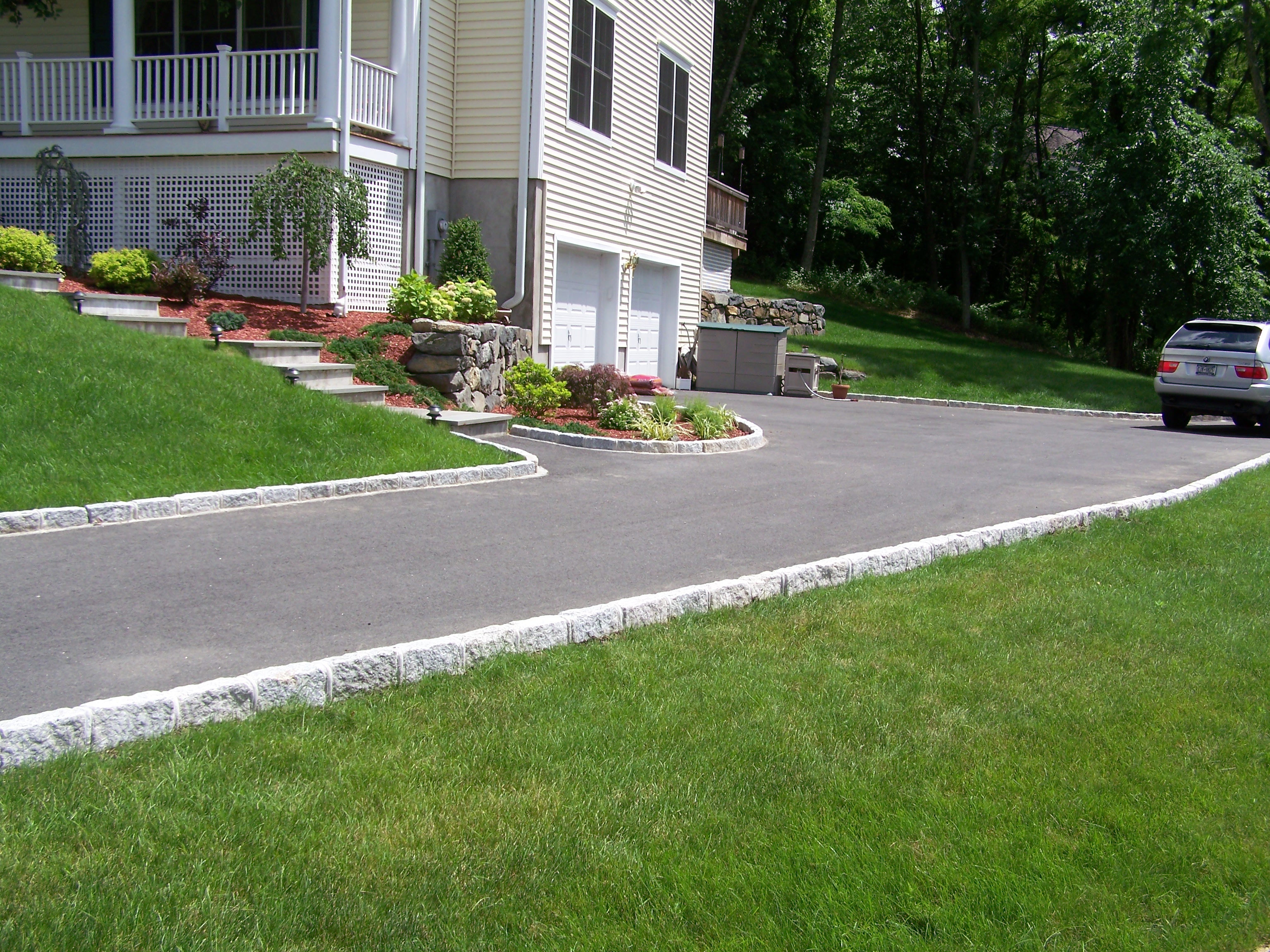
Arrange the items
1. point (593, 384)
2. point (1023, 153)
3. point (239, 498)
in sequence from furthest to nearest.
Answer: point (1023, 153)
point (593, 384)
point (239, 498)

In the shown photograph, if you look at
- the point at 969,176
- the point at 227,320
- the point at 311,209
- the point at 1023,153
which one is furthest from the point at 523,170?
the point at 1023,153

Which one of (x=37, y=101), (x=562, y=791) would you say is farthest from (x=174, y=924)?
(x=37, y=101)

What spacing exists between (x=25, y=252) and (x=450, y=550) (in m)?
8.63

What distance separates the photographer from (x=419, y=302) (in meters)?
14.5

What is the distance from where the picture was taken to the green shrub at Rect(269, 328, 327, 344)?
12836mm

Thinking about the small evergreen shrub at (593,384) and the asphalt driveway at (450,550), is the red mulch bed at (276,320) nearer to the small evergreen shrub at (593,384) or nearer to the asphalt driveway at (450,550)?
the small evergreen shrub at (593,384)

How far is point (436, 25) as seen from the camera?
16.3 meters

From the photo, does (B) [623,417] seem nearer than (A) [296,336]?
No

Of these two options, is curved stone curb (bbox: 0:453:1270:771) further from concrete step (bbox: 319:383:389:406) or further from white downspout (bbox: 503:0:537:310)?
white downspout (bbox: 503:0:537:310)

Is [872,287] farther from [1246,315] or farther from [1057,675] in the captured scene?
[1057,675]

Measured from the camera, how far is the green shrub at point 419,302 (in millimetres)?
14422

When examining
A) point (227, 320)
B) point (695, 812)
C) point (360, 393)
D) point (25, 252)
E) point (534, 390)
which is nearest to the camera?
point (695, 812)

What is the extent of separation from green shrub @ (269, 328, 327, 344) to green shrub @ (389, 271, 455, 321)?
1.48 meters

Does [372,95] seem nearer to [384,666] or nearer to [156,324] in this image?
[156,324]
